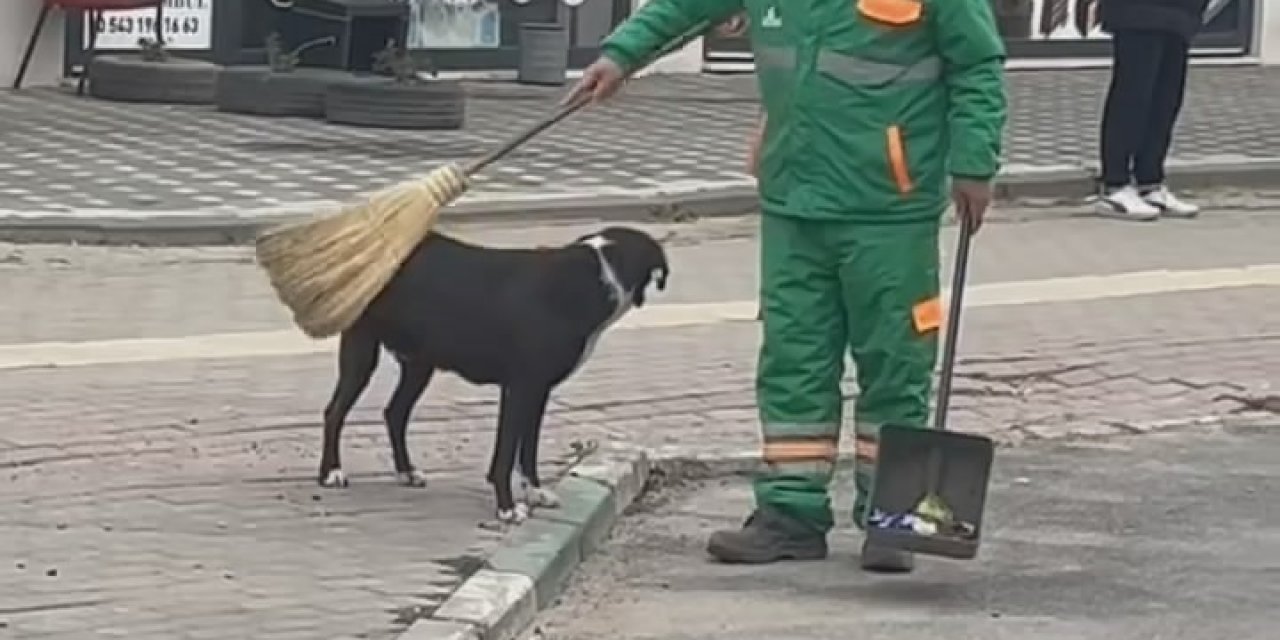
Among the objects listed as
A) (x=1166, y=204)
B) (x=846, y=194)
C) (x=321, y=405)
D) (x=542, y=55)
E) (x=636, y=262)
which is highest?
(x=846, y=194)

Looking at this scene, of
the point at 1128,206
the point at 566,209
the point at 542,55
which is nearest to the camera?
the point at 566,209

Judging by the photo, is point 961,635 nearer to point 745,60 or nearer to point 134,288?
point 134,288

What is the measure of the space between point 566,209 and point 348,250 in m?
6.04

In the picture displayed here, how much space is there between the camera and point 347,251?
7148 millimetres

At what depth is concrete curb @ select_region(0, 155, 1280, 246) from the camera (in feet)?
39.9

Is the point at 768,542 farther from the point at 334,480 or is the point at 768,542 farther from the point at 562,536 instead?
the point at 334,480

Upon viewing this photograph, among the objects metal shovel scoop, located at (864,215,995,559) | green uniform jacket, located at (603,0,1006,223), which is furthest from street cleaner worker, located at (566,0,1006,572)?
metal shovel scoop, located at (864,215,995,559)

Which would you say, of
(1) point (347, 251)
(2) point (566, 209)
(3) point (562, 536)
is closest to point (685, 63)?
(2) point (566, 209)

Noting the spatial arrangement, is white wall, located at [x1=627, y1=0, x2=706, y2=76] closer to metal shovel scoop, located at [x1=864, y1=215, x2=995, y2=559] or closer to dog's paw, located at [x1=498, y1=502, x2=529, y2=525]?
dog's paw, located at [x1=498, y1=502, x2=529, y2=525]

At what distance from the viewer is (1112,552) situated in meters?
7.49

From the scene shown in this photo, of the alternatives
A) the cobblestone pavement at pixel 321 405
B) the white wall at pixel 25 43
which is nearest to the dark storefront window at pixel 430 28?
the white wall at pixel 25 43

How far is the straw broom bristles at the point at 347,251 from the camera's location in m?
7.15

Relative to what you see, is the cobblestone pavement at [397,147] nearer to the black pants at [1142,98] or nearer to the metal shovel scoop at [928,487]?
the black pants at [1142,98]

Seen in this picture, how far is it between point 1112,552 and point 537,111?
398 inches
